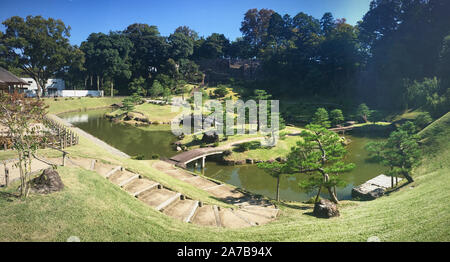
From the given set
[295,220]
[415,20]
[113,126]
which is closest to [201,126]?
[113,126]

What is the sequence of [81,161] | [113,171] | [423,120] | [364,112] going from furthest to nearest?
[364,112]
[423,120]
[81,161]
[113,171]

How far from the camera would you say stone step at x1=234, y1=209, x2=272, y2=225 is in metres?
9.47

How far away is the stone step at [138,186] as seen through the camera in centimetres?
1020

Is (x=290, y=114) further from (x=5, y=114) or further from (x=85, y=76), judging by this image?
(x=85, y=76)

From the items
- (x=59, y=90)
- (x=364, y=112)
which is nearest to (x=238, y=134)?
(x=364, y=112)

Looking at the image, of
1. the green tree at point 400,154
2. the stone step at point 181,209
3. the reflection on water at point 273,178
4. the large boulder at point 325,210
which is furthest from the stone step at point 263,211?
the green tree at point 400,154

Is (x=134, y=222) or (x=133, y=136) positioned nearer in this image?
(x=134, y=222)

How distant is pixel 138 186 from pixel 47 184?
3660 millimetres

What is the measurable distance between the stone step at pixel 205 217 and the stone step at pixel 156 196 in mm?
1458

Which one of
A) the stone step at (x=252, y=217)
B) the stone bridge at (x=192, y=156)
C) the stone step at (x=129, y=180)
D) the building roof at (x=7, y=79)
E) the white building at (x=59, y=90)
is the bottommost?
the stone step at (x=252, y=217)

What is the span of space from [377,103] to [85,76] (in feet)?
220

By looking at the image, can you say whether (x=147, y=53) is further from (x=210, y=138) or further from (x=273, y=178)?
(x=273, y=178)

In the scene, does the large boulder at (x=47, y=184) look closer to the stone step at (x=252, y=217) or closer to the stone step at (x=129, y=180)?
the stone step at (x=129, y=180)

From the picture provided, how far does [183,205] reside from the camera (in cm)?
1004
